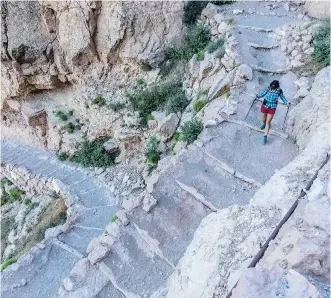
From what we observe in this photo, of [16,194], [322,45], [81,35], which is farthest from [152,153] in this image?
[16,194]

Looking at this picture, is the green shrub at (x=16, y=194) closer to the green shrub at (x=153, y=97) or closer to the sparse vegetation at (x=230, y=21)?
the green shrub at (x=153, y=97)

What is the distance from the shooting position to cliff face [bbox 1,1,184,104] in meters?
13.2

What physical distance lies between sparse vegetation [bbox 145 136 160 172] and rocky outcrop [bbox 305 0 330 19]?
22.3 ft

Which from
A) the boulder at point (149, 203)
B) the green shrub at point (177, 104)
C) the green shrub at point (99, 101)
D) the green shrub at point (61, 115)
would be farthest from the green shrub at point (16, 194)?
the boulder at point (149, 203)

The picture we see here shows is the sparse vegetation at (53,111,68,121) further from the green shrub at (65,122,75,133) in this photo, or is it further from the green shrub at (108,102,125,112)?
the green shrub at (108,102,125,112)

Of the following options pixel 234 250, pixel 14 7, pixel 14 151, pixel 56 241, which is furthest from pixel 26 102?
pixel 234 250

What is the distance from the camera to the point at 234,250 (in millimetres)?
5367

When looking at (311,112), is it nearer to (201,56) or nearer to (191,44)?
(201,56)

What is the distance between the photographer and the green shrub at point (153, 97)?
13.0 m

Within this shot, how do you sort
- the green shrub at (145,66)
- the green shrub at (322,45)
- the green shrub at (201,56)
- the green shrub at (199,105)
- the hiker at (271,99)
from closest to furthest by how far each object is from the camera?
the hiker at (271,99) < the green shrub at (322,45) < the green shrub at (199,105) < the green shrub at (201,56) < the green shrub at (145,66)

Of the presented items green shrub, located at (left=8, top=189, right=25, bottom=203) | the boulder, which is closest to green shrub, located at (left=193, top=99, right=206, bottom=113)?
the boulder

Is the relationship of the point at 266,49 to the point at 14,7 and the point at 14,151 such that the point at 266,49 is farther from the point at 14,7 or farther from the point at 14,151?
the point at 14,151

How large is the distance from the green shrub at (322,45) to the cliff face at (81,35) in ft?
16.1

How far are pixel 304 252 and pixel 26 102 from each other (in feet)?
47.4
